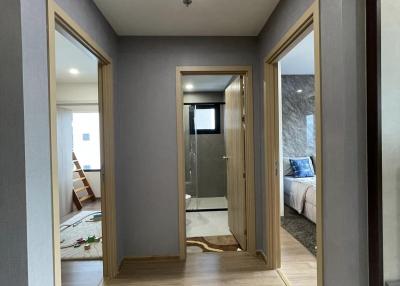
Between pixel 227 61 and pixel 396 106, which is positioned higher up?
pixel 227 61

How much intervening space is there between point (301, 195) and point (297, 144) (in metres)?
1.26

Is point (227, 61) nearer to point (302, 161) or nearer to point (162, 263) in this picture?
point (162, 263)

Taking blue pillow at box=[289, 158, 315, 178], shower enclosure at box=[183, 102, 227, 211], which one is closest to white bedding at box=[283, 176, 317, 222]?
blue pillow at box=[289, 158, 315, 178]

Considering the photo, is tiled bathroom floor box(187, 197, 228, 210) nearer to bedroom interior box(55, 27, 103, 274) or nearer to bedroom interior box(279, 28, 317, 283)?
bedroom interior box(279, 28, 317, 283)

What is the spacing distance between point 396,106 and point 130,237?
2.60 meters

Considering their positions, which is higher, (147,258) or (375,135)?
(375,135)

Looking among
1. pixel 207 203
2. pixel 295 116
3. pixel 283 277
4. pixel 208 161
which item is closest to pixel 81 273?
pixel 283 277

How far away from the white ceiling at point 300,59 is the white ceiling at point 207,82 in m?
0.97

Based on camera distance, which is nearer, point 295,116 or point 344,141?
point 344,141

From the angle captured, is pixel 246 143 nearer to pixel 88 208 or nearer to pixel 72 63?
pixel 72 63

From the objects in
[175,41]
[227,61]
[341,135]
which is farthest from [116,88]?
[341,135]

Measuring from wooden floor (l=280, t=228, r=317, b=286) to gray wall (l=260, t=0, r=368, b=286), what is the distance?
1041mm

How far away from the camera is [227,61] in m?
2.79

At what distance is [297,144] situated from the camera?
496 cm
